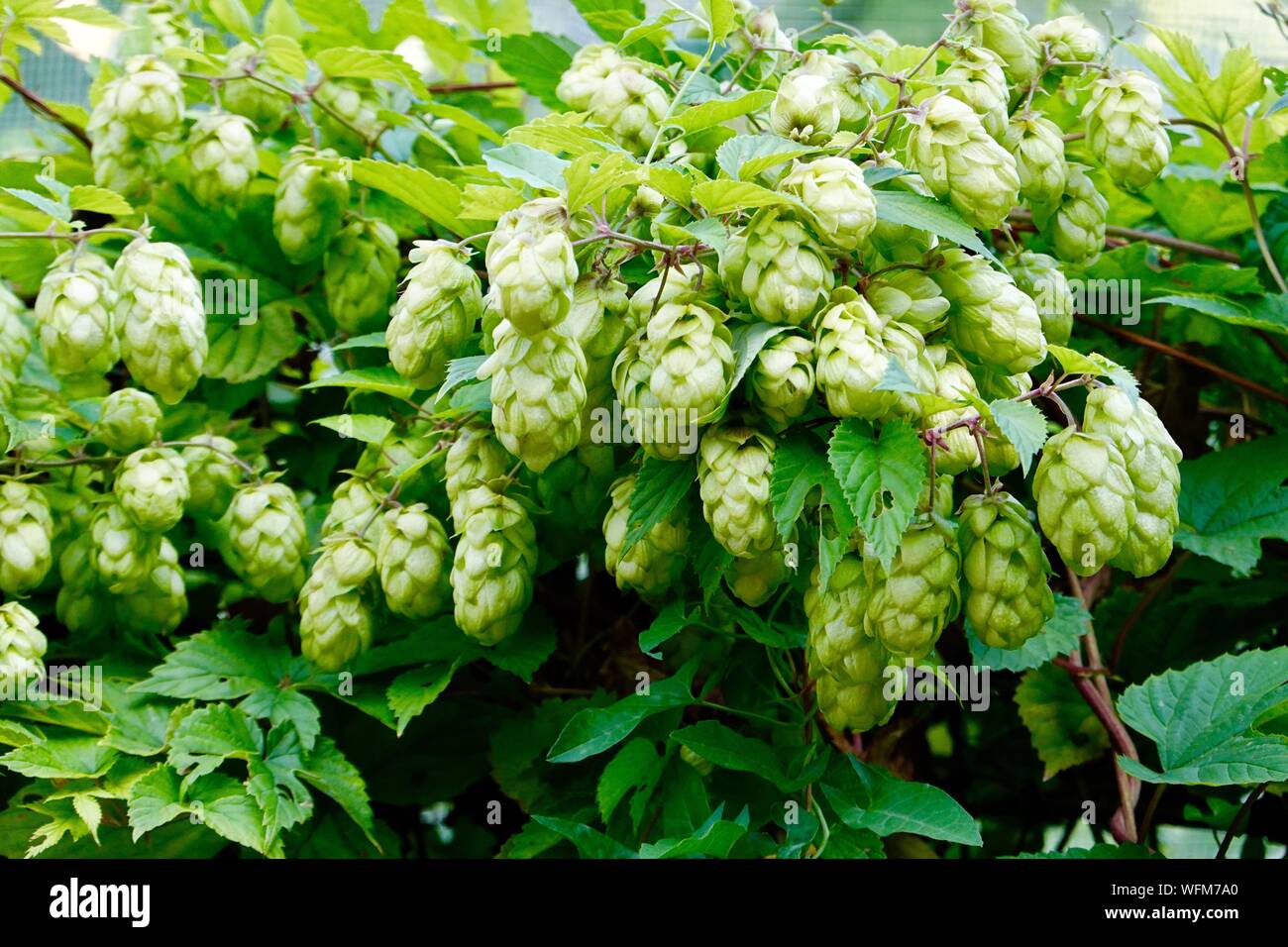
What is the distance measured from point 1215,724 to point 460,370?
27.5 inches

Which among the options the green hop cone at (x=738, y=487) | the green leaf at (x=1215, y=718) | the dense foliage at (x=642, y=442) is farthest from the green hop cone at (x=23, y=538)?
the green leaf at (x=1215, y=718)

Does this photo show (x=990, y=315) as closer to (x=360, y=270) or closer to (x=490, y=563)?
(x=490, y=563)

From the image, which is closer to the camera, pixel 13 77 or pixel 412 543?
pixel 412 543

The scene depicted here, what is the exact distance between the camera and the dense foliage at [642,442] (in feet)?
2.69

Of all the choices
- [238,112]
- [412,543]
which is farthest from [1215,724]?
[238,112]

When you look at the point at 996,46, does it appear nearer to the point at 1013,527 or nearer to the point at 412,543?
the point at 1013,527

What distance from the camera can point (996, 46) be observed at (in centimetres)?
103

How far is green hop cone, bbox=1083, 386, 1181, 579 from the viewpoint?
2.68ft

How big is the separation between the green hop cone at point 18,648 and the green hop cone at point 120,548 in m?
0.08

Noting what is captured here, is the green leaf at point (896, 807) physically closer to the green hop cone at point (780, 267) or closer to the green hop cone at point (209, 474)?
the green hop cone at point (780, 267)

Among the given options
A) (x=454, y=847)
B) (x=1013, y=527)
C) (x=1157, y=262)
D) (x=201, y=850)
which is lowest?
(x=454, y=847)

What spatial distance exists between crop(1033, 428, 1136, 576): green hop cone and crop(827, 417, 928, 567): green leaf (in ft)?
0.32

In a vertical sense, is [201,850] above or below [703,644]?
below

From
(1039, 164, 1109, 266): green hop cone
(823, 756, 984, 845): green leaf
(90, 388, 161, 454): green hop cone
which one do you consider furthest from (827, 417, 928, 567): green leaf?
(90, 388, 161, 454): green hop cone
